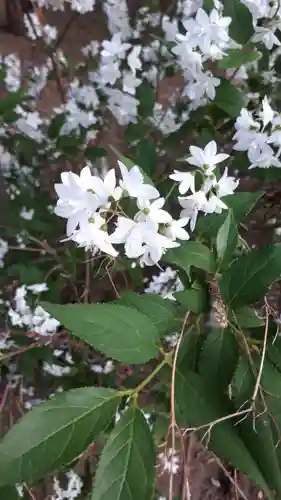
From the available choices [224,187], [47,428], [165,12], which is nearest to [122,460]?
[47,428]

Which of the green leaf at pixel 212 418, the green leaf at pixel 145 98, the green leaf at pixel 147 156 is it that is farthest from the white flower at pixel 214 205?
the green leaf at pixel 145 98

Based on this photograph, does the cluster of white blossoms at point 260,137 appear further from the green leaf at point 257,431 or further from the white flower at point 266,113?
the green leaf at point 257,431

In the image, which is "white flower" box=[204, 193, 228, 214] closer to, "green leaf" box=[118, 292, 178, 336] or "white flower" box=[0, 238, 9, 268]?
"green leaf" box=[118, 292, 178, 336]

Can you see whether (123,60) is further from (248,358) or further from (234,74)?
(248,358)

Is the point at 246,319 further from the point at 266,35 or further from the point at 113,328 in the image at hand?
the point at 266,35

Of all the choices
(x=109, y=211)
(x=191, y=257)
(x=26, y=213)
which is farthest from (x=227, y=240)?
(x=26, y=213)

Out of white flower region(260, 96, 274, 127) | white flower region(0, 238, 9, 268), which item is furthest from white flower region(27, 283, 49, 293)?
white flower region(260, 96, 274, 127)
